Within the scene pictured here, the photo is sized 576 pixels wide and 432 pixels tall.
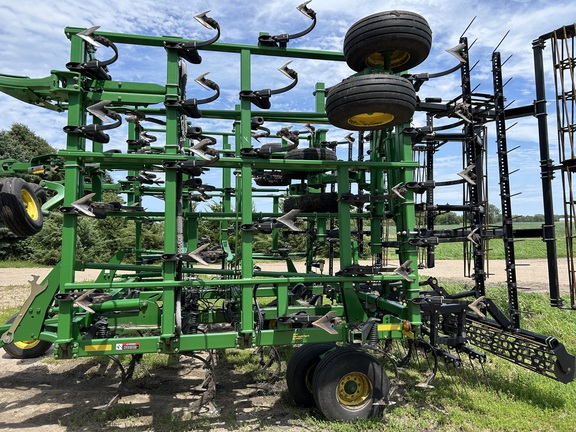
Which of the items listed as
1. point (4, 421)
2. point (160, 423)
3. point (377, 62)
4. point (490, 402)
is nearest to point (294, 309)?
point (160, 423)

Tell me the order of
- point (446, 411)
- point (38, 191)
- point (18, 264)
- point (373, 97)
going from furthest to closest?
1. point (18, 264)
2. point (38, 191)
3. point (446, 411)
4. point (373, 97)

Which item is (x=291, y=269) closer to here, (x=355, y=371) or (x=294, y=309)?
(x=294, y=309)

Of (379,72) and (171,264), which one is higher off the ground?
(379,72)

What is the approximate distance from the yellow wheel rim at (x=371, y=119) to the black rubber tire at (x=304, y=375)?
248 centimetres

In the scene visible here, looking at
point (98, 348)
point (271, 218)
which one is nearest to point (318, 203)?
point (271, 218)

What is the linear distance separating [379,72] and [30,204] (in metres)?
4.10

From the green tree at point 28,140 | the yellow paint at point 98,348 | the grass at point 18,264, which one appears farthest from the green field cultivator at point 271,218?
the green tree at point 28,140

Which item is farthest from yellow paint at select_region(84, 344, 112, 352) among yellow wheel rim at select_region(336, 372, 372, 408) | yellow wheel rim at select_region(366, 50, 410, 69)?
yellow wheel rim at select_region(366, 50, 410, 69)

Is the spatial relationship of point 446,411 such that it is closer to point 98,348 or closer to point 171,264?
point 171,264

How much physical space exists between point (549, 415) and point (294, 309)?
2986 mm

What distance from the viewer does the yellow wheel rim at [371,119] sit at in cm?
395

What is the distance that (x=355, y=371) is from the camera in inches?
161

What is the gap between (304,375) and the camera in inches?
179

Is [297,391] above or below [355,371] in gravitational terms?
below
